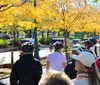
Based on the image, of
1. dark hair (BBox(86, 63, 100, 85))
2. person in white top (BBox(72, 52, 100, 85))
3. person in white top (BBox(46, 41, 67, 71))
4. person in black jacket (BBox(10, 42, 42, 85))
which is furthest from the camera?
person in white top (BBox(46, 41, 67, 71))

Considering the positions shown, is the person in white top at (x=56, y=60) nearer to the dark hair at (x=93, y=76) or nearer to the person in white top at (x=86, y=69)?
the person in white top at (x=86, y=69)

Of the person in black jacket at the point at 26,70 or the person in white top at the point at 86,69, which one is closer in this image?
the person in white top at the point at 86,69

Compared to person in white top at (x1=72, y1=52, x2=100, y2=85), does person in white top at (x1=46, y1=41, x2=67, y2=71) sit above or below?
below

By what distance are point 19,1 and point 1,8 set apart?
1.07 m

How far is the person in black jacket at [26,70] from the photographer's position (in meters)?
5.55

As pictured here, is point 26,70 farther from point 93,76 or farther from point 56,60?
point 56,60

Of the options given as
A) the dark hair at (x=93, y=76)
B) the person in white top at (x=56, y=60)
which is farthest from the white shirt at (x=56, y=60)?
the dark hair at (x=93, y=76)

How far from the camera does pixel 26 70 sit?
5.56m

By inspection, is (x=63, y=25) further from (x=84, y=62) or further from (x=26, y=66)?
(x=84, y=62)

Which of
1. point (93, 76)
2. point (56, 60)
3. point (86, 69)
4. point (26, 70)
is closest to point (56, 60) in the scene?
point (56, 60)

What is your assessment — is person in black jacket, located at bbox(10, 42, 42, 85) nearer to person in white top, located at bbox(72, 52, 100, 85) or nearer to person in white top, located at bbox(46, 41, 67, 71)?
person in white top, located at bbox(72, 52, 100, 85)

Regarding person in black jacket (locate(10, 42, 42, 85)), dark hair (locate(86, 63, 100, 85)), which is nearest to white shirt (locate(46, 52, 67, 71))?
person in black jacket (locate(10, 42, 42, 85))

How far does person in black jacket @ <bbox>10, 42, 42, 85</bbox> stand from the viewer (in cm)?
555

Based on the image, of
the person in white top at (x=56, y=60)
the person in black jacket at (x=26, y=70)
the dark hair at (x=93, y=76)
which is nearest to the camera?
the dark hair at (x=93, y=76)
